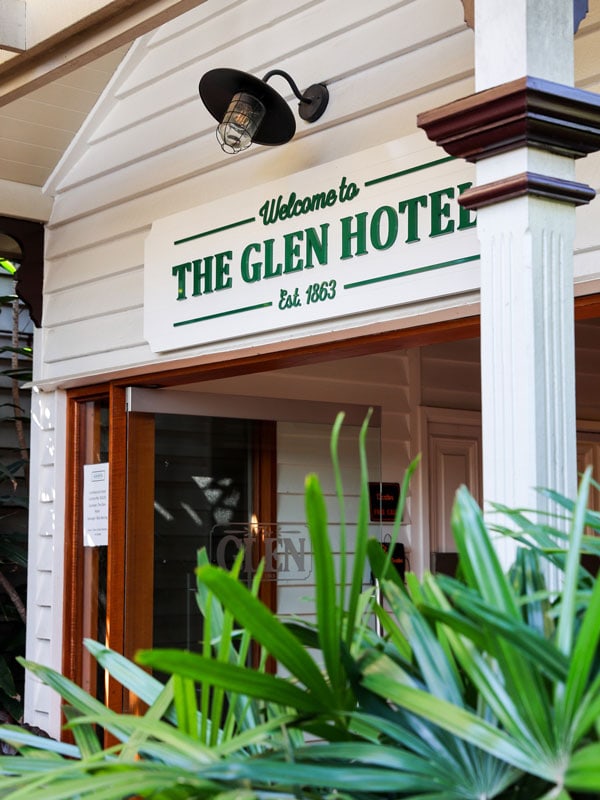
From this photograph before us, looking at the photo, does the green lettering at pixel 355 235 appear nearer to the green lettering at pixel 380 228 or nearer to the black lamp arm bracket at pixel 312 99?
the green lettering at pixel 380 228

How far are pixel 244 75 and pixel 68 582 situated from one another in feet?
8.32

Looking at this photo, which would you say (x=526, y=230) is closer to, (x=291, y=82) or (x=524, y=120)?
(x=524, y=120)

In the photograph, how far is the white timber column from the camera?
1981mm

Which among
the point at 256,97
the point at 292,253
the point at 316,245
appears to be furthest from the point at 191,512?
the point at 256,97

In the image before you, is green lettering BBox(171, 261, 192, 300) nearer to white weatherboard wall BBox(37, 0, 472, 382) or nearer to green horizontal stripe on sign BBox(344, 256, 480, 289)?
white weatherboard wall BBox(37, 0, 472, 382)

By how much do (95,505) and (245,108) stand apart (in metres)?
2.07

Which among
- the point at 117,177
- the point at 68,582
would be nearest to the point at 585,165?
the point at 117,177

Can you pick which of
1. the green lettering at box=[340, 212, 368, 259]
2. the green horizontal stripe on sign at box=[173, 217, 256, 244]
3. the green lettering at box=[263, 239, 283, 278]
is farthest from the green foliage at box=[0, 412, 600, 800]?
the green horizontal stripe on sign at box=[173, 217, 256, 244]

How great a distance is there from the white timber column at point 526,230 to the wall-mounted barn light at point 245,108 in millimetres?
1674

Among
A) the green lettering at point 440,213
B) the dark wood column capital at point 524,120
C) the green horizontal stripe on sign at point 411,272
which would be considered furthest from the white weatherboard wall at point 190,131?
the dark wood column capital at point 524,120

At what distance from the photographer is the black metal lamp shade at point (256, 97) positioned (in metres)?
3.67

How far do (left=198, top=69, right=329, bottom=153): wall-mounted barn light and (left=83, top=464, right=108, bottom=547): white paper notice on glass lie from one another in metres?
1.82

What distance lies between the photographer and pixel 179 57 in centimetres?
474

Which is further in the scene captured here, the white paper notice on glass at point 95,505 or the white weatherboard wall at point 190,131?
the white paper notice on glass at point 95,505
